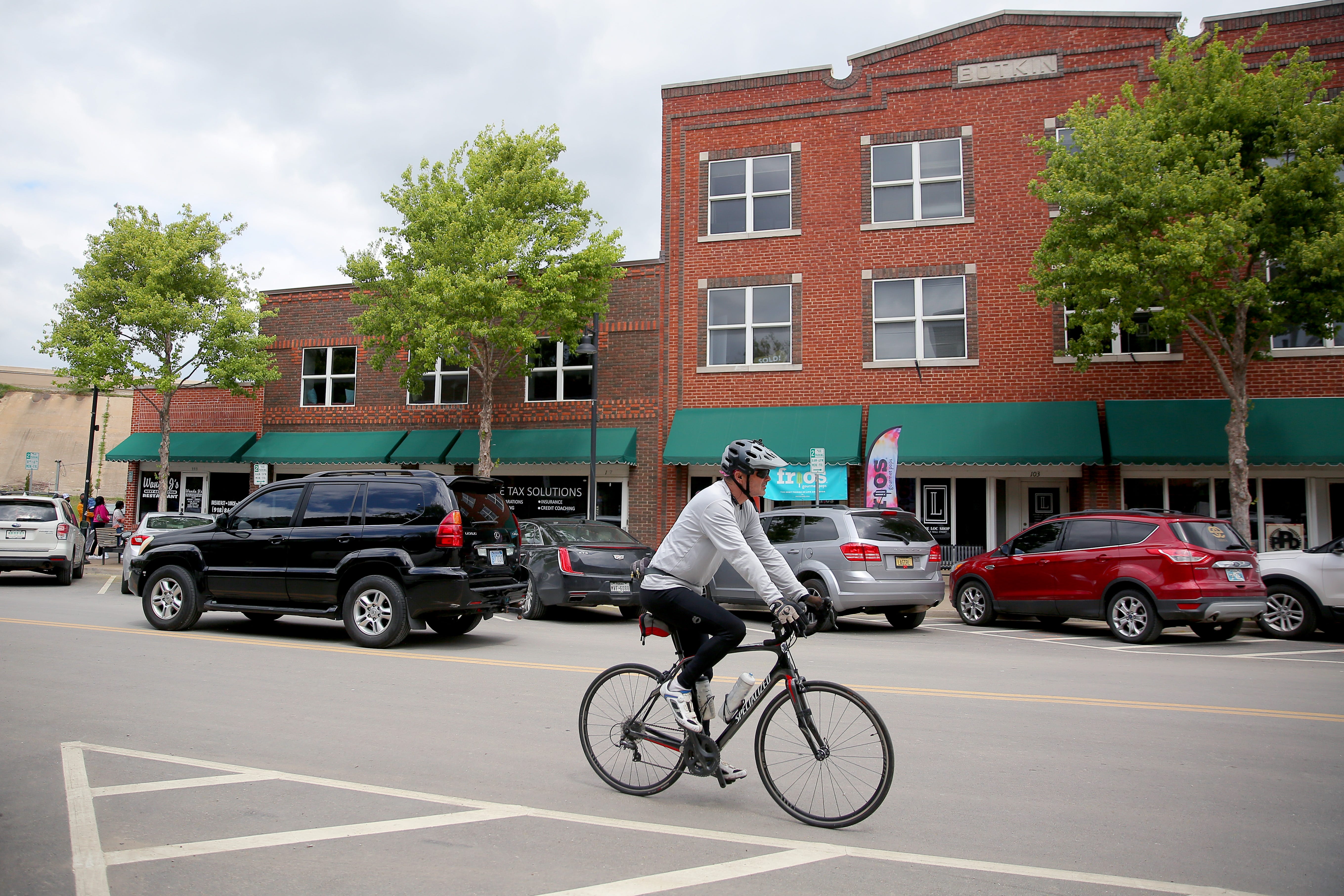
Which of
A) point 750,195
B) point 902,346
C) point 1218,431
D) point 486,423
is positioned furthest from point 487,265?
point 1218,431

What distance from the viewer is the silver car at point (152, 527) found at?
684 inches

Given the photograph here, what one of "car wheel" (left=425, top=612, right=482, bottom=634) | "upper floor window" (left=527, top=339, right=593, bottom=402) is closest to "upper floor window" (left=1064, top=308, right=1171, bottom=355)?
"upper floor window" (left=527, top=339, right=593, bottom=402)

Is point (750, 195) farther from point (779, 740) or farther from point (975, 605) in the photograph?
point (779, 740)

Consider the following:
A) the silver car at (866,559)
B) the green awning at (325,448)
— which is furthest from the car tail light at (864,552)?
the green awning at (325,448)

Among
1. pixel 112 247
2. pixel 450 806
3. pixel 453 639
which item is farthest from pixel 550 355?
pixel 450 806

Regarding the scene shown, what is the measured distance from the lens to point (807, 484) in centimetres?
2097

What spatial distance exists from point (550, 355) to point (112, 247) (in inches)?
440

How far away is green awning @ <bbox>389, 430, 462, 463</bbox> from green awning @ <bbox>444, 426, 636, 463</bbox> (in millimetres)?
208

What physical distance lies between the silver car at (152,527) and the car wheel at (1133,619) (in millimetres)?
15207

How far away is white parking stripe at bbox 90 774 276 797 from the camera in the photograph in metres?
4.98

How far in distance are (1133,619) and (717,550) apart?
31.6 ft

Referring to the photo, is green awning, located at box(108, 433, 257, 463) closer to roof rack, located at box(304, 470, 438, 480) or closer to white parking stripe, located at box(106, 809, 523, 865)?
roof rack, located at box(304, 470, 438, 480)

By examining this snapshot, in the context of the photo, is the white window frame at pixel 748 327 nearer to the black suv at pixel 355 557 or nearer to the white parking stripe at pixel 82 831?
the black suv at pixel 355 557

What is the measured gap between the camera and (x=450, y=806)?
190 inches
